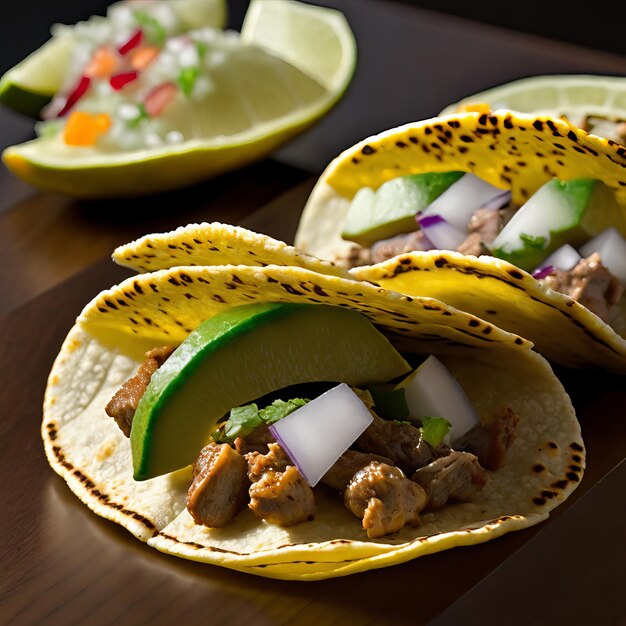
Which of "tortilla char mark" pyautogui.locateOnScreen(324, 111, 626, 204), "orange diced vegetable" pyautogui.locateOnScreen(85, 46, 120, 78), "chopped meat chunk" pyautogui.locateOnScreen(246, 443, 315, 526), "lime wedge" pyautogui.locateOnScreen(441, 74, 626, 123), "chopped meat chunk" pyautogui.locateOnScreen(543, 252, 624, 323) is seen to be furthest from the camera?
"orange diced vegetable" pyautogui.locateOnScreen(85, 46, 120, 78)

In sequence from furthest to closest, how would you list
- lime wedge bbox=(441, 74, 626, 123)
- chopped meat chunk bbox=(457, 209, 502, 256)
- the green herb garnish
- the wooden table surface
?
the green herb garnish
lime wedge bbox=(441, 74, 626, 123)
chopped meat chunk bbox=(457, 209, 502, 256)
the wooden table surface

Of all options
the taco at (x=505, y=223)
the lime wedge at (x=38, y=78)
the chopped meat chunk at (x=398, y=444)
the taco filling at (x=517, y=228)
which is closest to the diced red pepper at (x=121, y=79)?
the lime wedge at (x=38, y=78)

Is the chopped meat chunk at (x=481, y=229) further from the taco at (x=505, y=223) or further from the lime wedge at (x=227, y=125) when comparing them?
the lime wedge at (x=227, y=125)

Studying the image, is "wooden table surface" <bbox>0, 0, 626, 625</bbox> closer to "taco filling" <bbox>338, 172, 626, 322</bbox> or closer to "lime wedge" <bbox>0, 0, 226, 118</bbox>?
"taco filling" <bbox>338, 172, 626, 322</bbox>

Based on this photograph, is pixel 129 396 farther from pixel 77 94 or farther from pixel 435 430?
pixel 77 94

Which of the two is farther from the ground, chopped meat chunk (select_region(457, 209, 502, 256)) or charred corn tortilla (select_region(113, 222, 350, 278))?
charred corn tortilla (select_region(113, 222, 350, 278))

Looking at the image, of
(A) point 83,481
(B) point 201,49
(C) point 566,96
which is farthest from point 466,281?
(B) point 201,49

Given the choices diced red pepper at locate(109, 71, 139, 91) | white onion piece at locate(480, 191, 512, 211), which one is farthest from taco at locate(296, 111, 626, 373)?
diced red pepper at locate(109, 71, 139, 91)

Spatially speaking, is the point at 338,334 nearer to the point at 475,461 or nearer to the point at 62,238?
the point at 475,461
